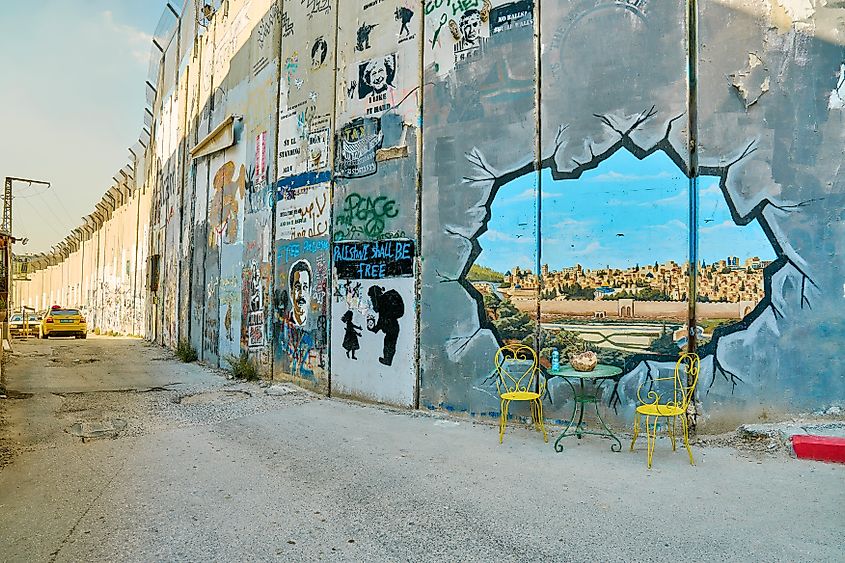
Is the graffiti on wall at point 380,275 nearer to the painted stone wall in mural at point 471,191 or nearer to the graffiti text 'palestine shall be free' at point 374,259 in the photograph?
the graffiti text 'palestine shall be free' at point 374,259

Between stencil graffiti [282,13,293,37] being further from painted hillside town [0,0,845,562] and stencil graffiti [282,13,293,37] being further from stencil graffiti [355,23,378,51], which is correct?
stencil graffiti [355,23,378,51]

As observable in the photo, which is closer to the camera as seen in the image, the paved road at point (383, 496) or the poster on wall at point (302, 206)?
the paved road at point (383, 496)

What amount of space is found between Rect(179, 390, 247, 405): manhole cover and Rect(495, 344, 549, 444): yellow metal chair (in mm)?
4318

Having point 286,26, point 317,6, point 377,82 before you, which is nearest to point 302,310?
point 377,82

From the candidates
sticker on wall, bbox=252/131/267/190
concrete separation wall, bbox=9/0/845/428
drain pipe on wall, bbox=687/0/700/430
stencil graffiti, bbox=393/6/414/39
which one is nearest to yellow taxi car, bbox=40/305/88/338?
sticker on wall, bbox=252/131/267/190

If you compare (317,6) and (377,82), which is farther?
(317,6)

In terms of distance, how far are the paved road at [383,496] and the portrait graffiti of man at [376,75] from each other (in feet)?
15.5

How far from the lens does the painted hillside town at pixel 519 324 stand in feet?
13.2

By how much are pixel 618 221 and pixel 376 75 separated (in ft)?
14.1

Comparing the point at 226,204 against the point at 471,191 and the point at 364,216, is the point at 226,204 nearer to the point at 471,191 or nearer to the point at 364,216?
the point at 364,216

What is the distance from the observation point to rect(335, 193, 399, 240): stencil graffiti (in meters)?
8.24

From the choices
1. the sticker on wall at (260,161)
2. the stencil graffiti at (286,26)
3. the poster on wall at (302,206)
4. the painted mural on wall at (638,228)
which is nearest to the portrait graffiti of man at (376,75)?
the poster on wall at (302,206)

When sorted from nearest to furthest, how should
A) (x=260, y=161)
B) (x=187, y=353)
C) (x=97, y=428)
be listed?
(x=97, y=428) → (x=260, y=161) → (x=187, y=353)

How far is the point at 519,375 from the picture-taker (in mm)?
6785
